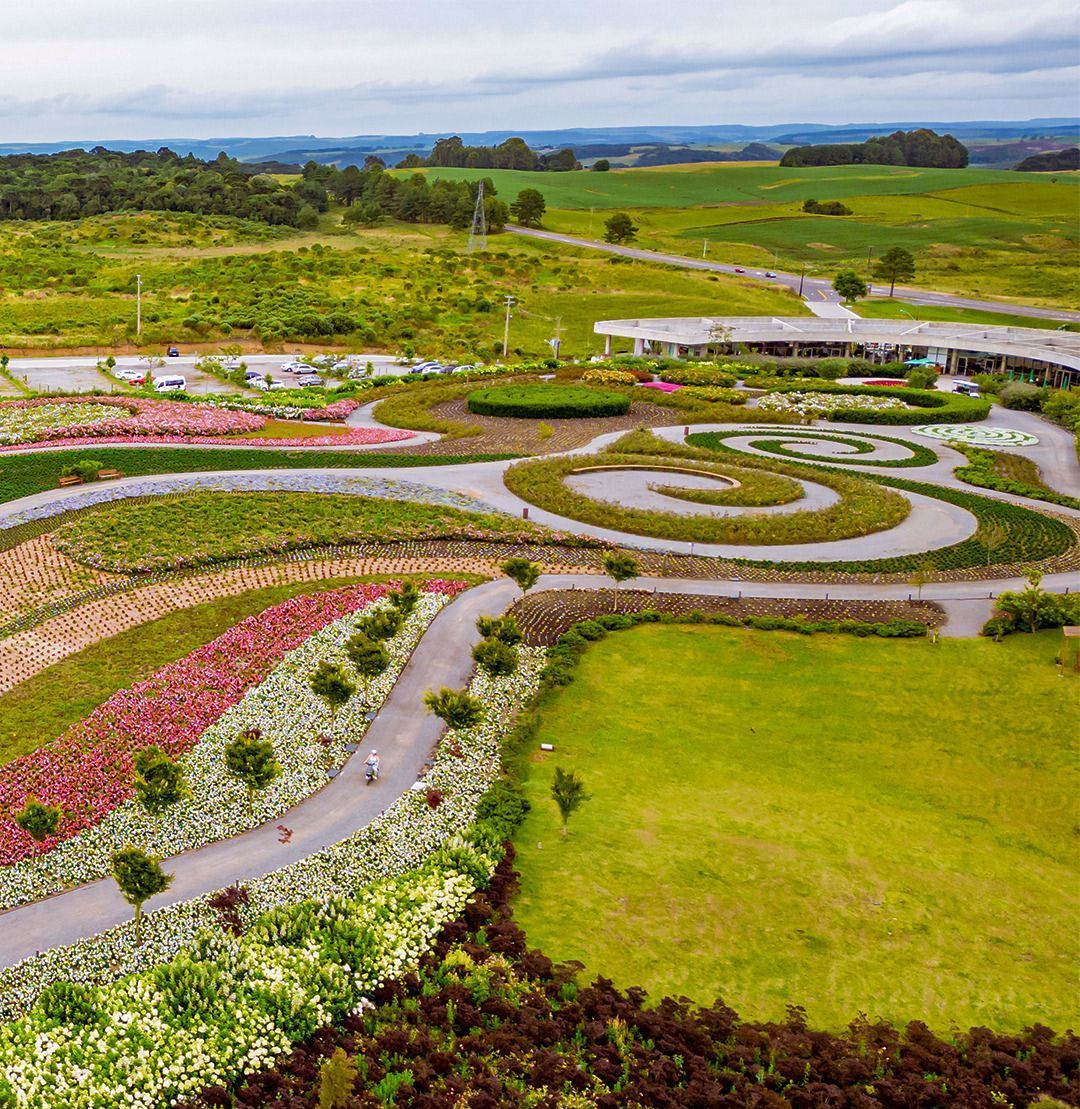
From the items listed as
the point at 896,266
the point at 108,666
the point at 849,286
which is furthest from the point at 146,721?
the point at 896,266

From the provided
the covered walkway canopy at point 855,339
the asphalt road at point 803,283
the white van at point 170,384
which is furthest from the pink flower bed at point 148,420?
the asphalt road at point 803,283

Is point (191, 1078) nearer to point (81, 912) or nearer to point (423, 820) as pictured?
point (81, 912)

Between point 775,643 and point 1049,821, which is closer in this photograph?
point 1049,821

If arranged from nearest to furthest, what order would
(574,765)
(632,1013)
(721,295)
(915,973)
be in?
(632,1013), (915,973), (574,765), (721,295)

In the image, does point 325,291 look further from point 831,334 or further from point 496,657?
point 496,657

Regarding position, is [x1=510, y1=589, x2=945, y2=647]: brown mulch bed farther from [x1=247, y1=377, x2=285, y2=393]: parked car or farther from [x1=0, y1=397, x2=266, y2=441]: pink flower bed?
[x1=247, y1=377, x2=285, y2=393]: parked car

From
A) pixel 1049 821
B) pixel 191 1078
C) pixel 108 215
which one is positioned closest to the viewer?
pixel 191 1078

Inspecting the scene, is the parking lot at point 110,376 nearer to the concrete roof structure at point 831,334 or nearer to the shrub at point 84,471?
the concrete roof structure at point 831,334

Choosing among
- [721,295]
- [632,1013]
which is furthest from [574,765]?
[721,295]
